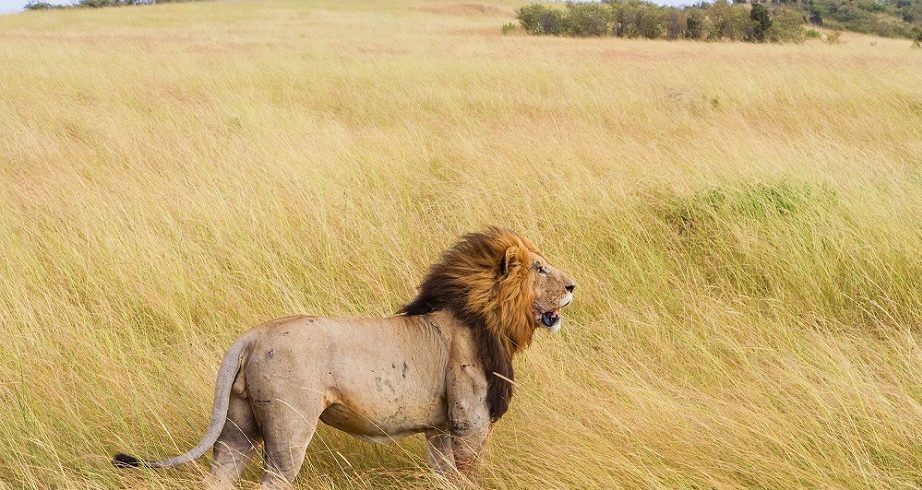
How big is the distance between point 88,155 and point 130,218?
7.85 feet

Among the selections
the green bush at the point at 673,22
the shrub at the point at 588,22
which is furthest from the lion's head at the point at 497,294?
the shrub at the point at 588,22

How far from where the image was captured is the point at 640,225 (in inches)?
209

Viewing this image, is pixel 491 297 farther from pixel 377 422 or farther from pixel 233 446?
pixel 233 446

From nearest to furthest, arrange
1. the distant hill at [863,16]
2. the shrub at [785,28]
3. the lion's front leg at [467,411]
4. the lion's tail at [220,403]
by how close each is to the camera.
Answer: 1. the lion's tail at [220,403]
2. the lion's front leg at [467,411]
3. the shrub at [785,28]
4. the distant hill at [863,16]

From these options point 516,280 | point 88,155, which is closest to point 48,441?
point 516,280

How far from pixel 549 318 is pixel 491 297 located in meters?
0.25

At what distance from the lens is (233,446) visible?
2.65 meters

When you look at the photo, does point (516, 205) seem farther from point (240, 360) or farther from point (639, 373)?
point (240, 360)

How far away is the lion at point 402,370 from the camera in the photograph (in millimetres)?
2500

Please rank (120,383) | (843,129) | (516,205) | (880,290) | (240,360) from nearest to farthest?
(240,360) → (120,383) → (880,290) → (516,205) → (843,129)

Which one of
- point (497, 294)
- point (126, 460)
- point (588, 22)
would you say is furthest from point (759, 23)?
point (126, 460)

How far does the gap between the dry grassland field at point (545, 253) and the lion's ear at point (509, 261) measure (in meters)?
0.59

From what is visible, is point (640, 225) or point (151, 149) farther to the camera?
point (151, 149)

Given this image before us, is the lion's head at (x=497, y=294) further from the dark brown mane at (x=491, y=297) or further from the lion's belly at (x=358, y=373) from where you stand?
the lion's belly at (x=358, y=373)
